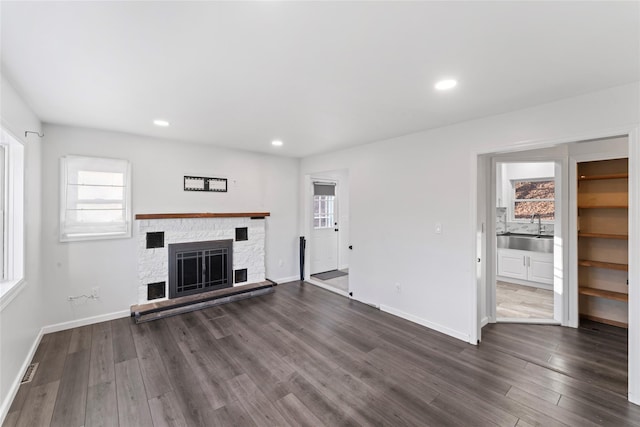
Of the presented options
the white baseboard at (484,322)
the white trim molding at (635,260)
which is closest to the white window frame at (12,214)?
the white baseboard at (484,322)

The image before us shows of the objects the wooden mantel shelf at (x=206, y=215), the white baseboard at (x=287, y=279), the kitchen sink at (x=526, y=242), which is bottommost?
the white baseboard at (x=287, y=279)

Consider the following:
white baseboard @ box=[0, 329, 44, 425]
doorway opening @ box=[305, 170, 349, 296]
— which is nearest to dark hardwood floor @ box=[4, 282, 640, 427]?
white baseboard @ box=[0, 329, 44, 425]

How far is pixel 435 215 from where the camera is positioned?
3428 millimetres

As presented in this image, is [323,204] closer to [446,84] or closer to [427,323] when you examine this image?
[427,323]

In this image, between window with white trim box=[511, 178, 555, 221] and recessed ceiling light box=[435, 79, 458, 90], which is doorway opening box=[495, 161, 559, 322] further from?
recessed ceiling light box=[435, 79, 458, 90]

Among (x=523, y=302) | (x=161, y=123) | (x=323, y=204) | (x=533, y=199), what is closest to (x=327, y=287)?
(x=323, y=204)

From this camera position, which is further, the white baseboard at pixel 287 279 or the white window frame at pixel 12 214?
the white baseboard at pixel 287 279

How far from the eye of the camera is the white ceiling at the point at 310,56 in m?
1.40

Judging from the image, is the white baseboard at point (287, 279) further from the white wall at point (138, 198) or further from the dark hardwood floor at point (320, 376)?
the dark hardwood floor at point (320, 376)

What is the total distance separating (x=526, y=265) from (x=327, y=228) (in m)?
3.94

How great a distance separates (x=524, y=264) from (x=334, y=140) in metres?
4.27

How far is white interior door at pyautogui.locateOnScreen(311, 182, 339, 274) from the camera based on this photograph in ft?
20.1

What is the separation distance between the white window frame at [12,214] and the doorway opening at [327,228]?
399 cm

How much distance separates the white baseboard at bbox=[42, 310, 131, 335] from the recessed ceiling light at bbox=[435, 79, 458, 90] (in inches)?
181
